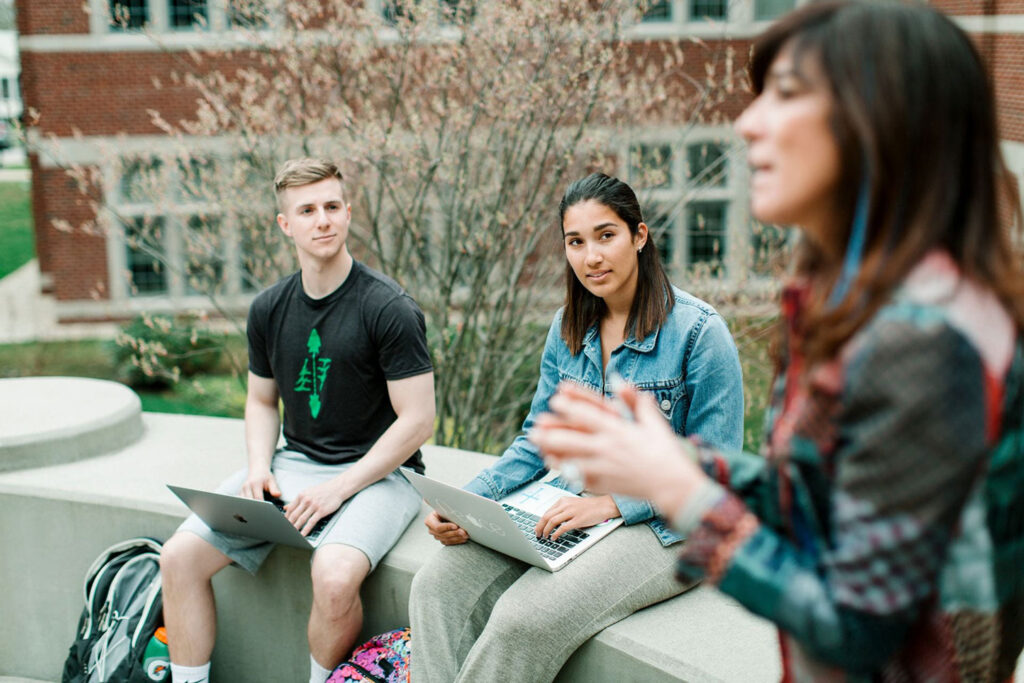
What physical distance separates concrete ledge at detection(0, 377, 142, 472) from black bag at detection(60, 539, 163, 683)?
64 cm

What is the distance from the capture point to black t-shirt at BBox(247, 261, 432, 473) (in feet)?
10.7

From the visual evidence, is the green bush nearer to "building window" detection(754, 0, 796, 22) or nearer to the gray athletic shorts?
the gray athletic shorts

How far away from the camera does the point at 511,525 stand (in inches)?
95.1

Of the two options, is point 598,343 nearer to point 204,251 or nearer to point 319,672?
point 319,672

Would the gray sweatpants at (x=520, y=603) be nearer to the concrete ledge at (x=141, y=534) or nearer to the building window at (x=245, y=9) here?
the concrete ledge at (x=141, y=534)

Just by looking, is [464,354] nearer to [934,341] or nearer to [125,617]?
[125,617]

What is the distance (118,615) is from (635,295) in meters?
2.06

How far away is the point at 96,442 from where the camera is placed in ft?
13.5

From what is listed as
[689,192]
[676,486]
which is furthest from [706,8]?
[676,486]

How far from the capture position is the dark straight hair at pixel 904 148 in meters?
1.20

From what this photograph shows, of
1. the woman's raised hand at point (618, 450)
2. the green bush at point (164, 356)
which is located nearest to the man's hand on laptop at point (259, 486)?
the woman's raised hand at point (618, 450)

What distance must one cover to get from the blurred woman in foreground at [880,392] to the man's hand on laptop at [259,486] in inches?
84.0

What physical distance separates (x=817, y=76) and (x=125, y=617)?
9.84 ft

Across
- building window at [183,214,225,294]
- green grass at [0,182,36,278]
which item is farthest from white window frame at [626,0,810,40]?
green grass at [0,182,36,278]
